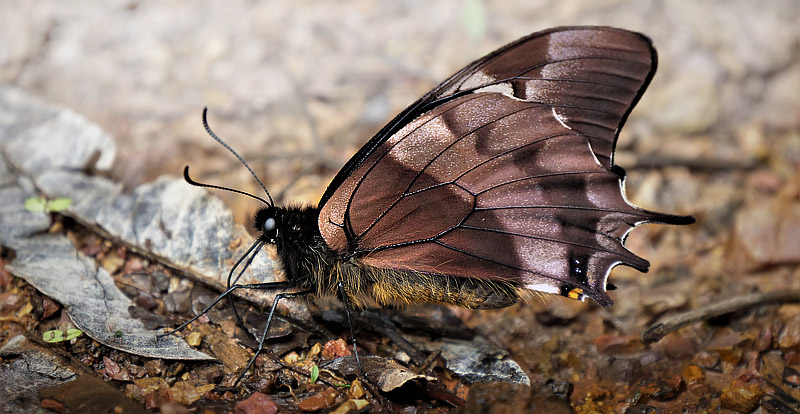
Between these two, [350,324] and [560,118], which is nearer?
[350,324]

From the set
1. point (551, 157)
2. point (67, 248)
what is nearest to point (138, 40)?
point (67, 248)

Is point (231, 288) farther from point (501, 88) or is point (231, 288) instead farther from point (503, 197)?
point (501, 88)

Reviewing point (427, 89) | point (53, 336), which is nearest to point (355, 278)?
point (53, 336)

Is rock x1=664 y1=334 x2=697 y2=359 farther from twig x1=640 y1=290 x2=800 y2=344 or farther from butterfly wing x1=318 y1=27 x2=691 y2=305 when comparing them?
butterfly wing x1=318 y1=27 x2=691 y2=305

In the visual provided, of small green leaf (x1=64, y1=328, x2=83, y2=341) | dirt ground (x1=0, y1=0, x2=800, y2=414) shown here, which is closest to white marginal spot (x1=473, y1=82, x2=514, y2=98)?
dirt ground (x1=0, y1=0, x2=800, y2=414)

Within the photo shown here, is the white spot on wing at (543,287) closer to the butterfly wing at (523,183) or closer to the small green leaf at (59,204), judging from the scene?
the butterfly wing at (523,183)

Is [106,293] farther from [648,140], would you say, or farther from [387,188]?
[648,140]
